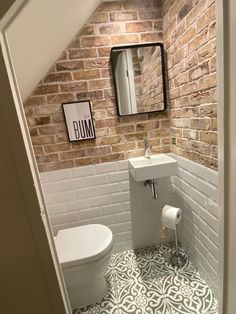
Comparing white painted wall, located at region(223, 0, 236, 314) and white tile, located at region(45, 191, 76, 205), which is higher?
white painted wall, located at region(223, 0, 236, 314)

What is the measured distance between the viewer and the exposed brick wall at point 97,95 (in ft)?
4.99

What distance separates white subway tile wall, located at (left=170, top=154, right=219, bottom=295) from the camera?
1.21 metres

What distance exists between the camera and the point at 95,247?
1.33 meters

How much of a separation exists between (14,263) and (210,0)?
4.42 feet

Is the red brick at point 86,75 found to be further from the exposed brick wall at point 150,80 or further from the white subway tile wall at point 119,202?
the white subway tile wall at point 119,202

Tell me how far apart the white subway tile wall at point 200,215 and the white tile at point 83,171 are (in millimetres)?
708

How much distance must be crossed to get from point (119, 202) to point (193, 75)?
3.82 ft

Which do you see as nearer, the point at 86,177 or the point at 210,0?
the point at 210,0

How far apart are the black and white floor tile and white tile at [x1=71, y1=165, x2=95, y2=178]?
2.72 ft

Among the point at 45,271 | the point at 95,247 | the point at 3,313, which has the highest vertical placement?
the point at 45,271

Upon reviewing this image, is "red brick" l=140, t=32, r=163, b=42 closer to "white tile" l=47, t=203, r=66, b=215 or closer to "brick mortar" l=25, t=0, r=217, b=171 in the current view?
"brick mortar" l=25, t=0, r=217, b=171

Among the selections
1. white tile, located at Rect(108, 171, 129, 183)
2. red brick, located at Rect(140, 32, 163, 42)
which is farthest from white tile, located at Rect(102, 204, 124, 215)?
red brick, located at Rect(140, 32, 163, 42)

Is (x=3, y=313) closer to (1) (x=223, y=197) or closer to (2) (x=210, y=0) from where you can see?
(1) (x=223, y=197)

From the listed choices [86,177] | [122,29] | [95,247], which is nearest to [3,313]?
[95,247]
